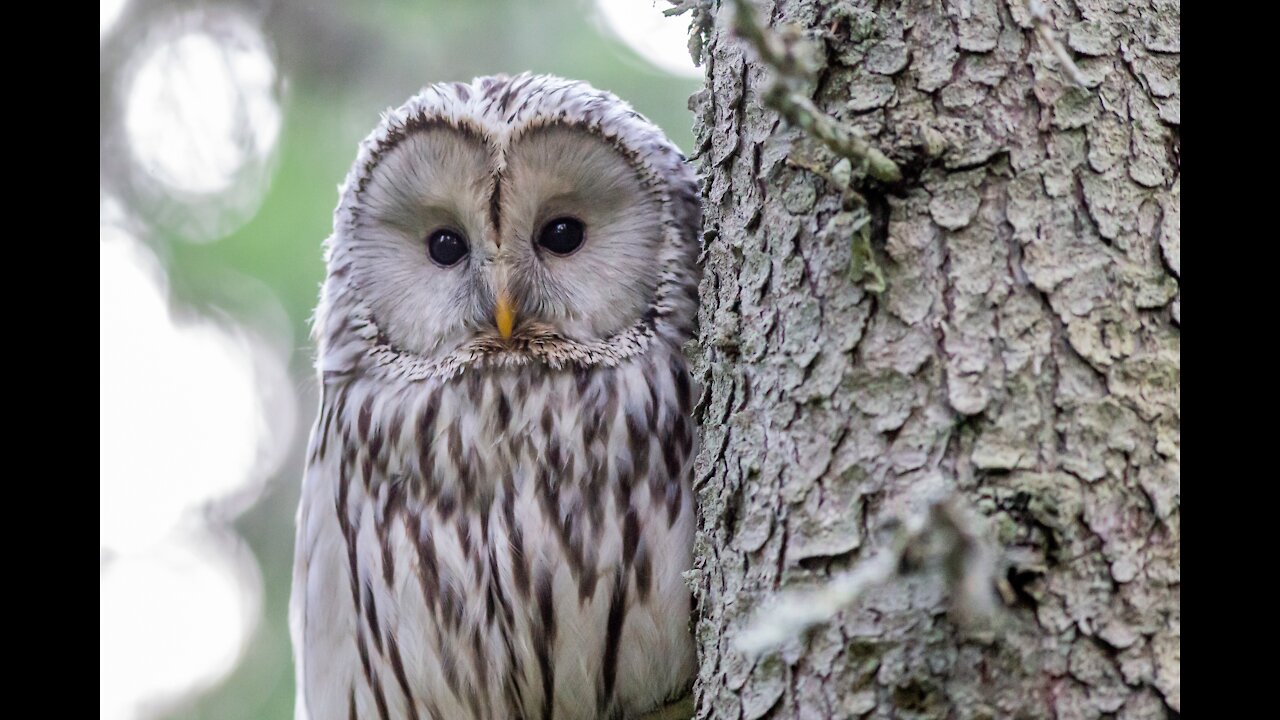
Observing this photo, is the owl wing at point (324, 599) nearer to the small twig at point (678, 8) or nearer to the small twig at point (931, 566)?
the small twig at point (678, 8)

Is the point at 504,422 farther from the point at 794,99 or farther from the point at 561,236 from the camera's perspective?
the point at 794,99

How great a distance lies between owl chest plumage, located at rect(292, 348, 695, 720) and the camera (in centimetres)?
245

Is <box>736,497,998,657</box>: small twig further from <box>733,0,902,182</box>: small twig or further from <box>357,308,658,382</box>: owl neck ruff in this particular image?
<box>357,308,658,382</box>: owl neck ruff

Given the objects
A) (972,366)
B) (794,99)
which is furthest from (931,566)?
(794,99)

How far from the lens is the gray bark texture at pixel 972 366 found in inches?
62.1

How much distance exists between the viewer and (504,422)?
2.57 m

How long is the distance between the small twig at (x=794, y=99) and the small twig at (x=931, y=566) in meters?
0.47

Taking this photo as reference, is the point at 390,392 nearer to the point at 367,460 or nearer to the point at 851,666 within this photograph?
the point at 367,460

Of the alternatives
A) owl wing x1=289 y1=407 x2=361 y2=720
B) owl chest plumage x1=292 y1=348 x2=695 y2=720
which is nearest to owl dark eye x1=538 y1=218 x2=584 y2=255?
owl chest plumage x1=292 y1=348 x2=695 y2=720

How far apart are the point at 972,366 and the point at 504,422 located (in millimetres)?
1142

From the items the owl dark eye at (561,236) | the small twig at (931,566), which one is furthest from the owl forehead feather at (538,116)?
the small twig at (931,566)

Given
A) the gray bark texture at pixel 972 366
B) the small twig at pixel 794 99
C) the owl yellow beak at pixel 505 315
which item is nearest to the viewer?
the small twig at pixel 794 99

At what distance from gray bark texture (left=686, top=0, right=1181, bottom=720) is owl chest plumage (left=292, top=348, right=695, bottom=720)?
48cm
